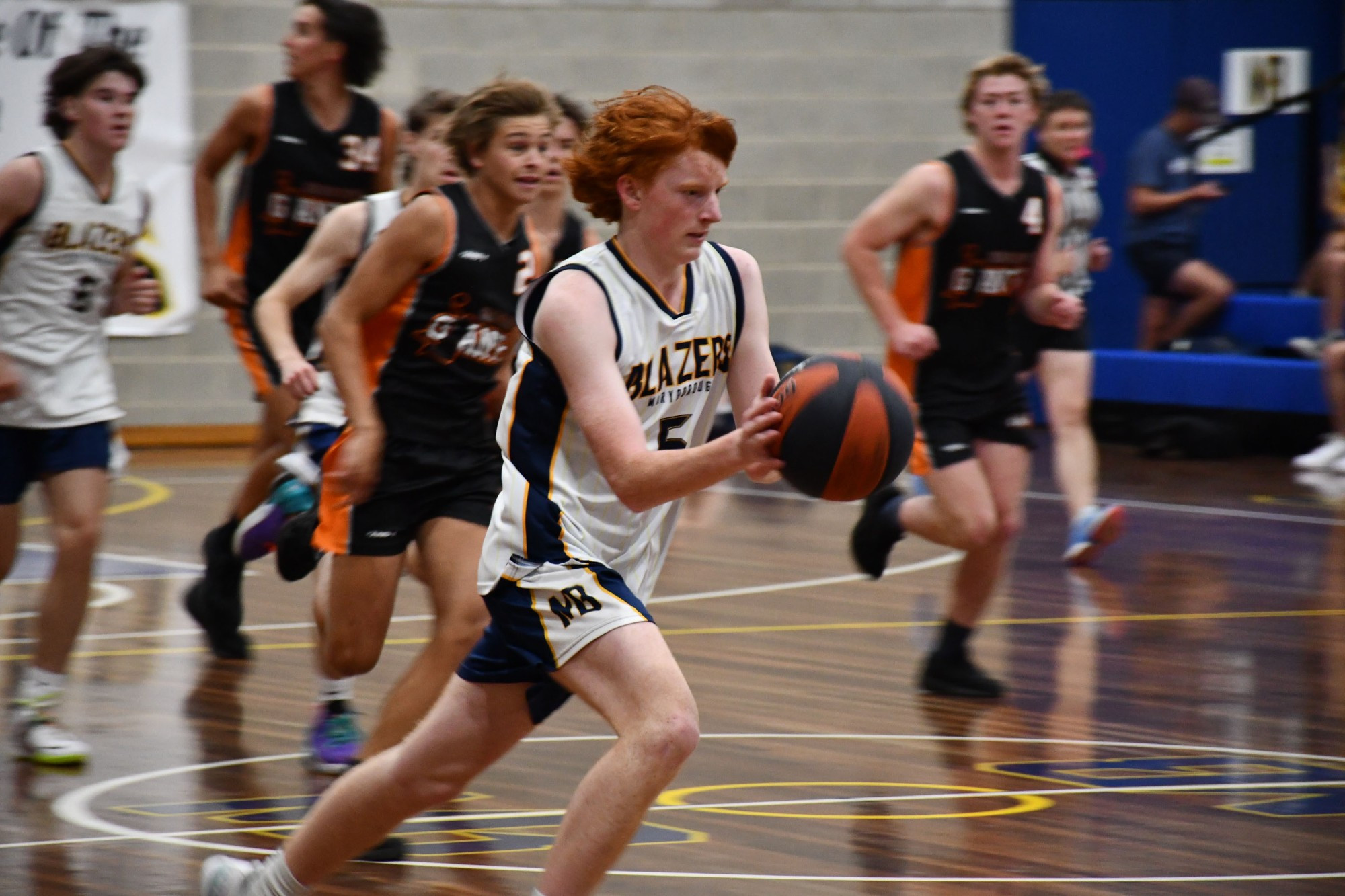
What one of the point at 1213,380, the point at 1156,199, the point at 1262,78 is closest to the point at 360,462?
the point at 1213,380

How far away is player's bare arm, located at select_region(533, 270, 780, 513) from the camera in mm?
3129

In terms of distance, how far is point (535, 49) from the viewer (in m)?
13.5

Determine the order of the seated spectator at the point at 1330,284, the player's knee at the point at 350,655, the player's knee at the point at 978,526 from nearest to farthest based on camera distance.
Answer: the player's knee at the point at 350,655, the player's knee at the point at 978,526, the seated spectator at the point at 1330,284

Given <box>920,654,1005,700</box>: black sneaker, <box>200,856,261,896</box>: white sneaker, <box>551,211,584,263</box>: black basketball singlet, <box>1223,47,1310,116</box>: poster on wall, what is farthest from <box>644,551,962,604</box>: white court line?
<box>1223,47,1310,116</box>: poster on wall

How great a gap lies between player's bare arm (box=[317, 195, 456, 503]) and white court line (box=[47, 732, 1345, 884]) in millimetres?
847

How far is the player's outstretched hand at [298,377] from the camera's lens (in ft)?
16.5

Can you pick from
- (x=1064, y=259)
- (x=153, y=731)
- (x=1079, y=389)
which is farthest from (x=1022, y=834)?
(x=1079, y=389)

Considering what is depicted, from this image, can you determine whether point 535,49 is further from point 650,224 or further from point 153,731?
point 650,224

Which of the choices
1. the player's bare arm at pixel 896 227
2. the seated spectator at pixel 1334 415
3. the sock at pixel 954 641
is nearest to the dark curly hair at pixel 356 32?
the player's bare arm at pixel 896 227

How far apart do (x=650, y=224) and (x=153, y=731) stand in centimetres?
282

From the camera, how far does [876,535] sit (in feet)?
23.1

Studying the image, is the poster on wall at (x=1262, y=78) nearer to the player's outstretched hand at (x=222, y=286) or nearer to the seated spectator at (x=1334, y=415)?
the seated spectator at (x=1334, y=415)

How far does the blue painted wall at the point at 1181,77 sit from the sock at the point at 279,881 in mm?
11612

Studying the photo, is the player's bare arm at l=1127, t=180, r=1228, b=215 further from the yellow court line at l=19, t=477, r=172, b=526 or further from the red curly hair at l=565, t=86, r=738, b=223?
the red curly hair at l=565, t=86, r=738, b=223
